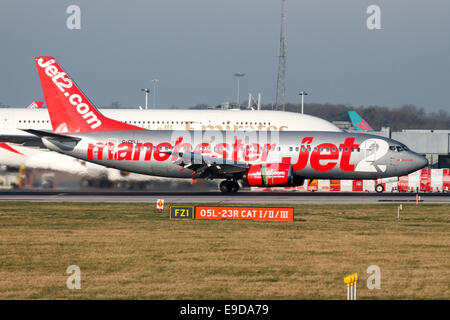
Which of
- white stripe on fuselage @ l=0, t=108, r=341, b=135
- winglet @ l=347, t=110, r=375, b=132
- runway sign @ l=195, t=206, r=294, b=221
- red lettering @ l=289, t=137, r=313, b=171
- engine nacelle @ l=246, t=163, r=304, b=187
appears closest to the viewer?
runway sign @ l=195, t=206, r=294, b=221

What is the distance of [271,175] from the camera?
150 feet

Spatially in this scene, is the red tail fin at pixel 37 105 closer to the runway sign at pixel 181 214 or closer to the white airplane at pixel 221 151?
the white airplane at pixel 221 151

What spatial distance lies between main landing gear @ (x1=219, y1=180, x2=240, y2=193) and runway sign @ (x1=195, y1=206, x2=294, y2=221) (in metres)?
16.0

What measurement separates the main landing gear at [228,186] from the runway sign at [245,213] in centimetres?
1601

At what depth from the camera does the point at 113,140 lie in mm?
48219

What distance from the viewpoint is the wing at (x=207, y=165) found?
1855 inches

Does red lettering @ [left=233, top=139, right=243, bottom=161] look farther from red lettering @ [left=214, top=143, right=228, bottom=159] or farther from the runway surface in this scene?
the runway surface

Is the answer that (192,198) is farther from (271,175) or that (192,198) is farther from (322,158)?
(322,158)

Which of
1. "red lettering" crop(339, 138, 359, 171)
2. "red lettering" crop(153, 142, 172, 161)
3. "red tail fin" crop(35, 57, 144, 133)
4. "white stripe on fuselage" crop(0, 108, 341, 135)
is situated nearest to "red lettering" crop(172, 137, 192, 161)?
"red lettering" crop(153, 142, 172, 161)

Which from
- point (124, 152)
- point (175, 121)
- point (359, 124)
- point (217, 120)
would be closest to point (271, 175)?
point (124, 152)

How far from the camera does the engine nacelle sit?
45.6m
